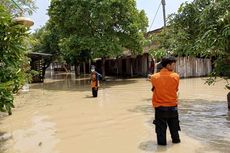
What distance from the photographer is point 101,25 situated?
28391 mm

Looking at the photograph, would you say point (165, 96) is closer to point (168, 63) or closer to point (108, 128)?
point (168, 63)

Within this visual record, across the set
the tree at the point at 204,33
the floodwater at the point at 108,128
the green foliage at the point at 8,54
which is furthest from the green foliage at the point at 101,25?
the green foliage at the point at 8,54

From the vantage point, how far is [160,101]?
776 centimetres

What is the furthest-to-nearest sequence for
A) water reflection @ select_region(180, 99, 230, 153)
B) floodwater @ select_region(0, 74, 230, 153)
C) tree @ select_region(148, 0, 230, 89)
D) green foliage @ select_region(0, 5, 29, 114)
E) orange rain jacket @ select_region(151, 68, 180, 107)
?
tree @ select_region(148, 0, 230, 89) → green foliage @ select_region(0, 5, 29, 114) → water reflection @ select_region(180, 99, 230, 153) → floodwater @ select_region(0, 74, 230, 153) → orange rain jacket @ select_region(151, 68, 180, 107)

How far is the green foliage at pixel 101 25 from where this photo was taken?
2723cm

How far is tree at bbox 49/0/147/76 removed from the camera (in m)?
27.2

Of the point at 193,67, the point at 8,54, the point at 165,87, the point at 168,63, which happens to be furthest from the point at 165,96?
the point at 193,67

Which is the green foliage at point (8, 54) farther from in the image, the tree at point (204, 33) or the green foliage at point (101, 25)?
the green foliage at point (101, 25)

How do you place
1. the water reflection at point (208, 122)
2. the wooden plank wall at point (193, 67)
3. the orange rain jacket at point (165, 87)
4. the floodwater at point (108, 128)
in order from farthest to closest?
the wooden plank wall at point (193, 67), the water reflection at point (208, 122), the floodwater at point (108, 128), the orange rain jacket at point (165, 87)

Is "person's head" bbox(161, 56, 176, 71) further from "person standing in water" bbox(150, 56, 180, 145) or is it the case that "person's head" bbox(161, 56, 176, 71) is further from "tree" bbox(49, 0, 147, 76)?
"tree" bbox(49, 0, 147, 76)

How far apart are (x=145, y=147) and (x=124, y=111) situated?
17.7 ft

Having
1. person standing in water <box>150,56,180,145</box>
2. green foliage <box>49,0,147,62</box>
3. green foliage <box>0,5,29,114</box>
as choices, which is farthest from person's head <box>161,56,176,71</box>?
green foliage <box>49,0,147,62</box>

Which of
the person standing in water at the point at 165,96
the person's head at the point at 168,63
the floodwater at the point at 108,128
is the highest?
the person's head at the point at 168,63

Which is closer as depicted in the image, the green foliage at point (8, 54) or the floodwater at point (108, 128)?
the floodwater at point (108, 128)
